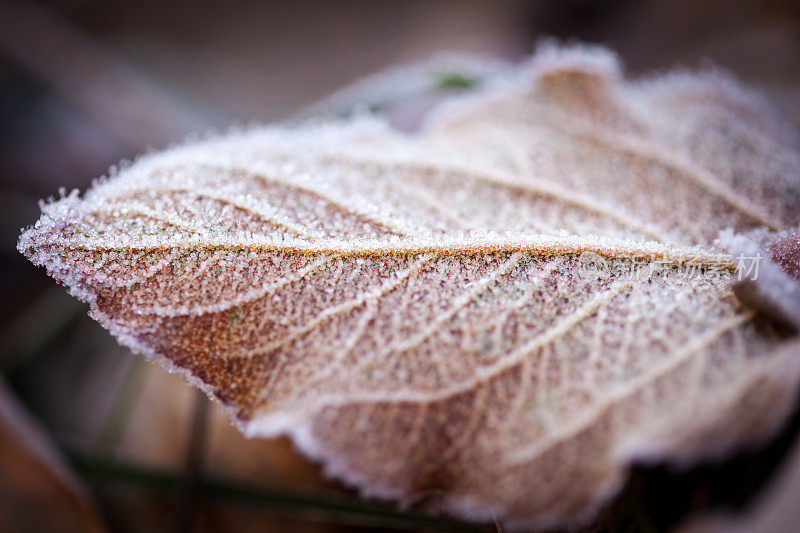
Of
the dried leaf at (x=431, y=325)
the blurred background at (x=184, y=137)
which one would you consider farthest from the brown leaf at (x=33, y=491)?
the dried leaf at (x=431, y=325)

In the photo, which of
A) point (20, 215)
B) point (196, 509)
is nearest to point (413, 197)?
point (196, 509)

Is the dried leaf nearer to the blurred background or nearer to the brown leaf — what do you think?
the blurred background

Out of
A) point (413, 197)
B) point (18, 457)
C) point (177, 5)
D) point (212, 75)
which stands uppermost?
point (177, 5)

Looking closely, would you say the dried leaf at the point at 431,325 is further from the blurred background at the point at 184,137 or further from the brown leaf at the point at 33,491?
the brown leaf at the point at 33,491

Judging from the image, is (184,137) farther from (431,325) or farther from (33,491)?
(431,325)

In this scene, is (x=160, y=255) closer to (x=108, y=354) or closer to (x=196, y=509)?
(x=196, y=509)

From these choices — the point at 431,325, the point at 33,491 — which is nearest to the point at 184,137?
the point at 33,491

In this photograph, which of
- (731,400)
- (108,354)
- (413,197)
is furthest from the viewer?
(108,354)
